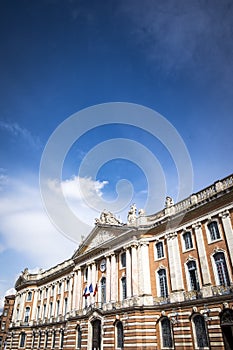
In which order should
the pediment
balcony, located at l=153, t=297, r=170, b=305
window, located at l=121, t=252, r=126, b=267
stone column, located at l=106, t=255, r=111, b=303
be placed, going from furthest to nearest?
1. the pediment
2. window, located at l=121, t=252, r=126, b=267
3. stone column, located at l=106, t=255, r=111, b=303
4. balcony, located at l=153, t=297, r=170, b=305

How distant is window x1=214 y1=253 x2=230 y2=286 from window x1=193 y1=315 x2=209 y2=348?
3632 millimetres

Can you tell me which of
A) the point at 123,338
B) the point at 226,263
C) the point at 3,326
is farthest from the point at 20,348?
the point at 226,263

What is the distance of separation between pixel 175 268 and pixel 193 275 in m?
1.97

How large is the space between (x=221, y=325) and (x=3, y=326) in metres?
69.4

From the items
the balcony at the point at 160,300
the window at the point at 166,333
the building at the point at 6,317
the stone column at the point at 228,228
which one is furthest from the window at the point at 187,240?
the building at the point at 6,317

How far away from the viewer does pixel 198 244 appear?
1014 inches

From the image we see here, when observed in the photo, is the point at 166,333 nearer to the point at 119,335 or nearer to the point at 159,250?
the point at 119,335

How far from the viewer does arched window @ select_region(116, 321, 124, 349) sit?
95.3ft

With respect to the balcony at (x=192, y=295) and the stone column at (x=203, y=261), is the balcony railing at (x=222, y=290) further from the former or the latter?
the balcony at (x=192, y=295)

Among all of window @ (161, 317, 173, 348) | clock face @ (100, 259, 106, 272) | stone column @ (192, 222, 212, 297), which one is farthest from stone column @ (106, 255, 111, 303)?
stone column @ (192, 222, 212, 297)

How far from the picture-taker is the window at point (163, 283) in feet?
91.7

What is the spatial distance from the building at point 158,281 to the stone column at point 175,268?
9cm

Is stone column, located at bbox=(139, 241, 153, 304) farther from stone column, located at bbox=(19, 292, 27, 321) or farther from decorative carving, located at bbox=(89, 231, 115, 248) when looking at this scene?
stone column, located at bbox=(19, 292, 27, 321)

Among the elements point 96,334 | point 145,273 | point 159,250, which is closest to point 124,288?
point 145,273
